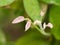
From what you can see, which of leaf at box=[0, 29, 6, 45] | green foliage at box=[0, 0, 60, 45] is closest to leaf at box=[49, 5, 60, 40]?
green foliage at box=[0, 0, 60, 45]

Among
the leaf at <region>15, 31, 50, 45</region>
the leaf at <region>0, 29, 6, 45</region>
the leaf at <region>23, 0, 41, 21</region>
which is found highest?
the leaf at <region>23, 0, 41, 21</region>

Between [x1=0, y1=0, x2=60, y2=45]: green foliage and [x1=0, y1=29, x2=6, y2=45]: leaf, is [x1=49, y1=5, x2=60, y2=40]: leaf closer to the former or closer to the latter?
[x1=0, y1=0, x2=60, y2=45]: green foliage

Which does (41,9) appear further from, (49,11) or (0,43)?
(0,43)

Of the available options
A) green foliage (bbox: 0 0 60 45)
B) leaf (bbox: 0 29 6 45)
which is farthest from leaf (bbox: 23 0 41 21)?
leaf (bbox: 0 29 6 45)

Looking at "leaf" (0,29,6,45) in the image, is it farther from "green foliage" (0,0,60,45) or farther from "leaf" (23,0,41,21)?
"leaf" (23,0,41,21)

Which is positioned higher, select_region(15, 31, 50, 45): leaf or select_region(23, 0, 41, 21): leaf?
select_region(23, 0, 41, 21): leaf

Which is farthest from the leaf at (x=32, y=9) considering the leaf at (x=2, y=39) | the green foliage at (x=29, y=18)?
the leaf at (x=2, y=39)

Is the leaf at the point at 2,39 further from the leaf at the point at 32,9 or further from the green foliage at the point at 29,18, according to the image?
the leaf at the point at 32,9

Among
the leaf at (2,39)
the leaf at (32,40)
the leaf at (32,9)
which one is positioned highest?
the leaf at (32,9)
